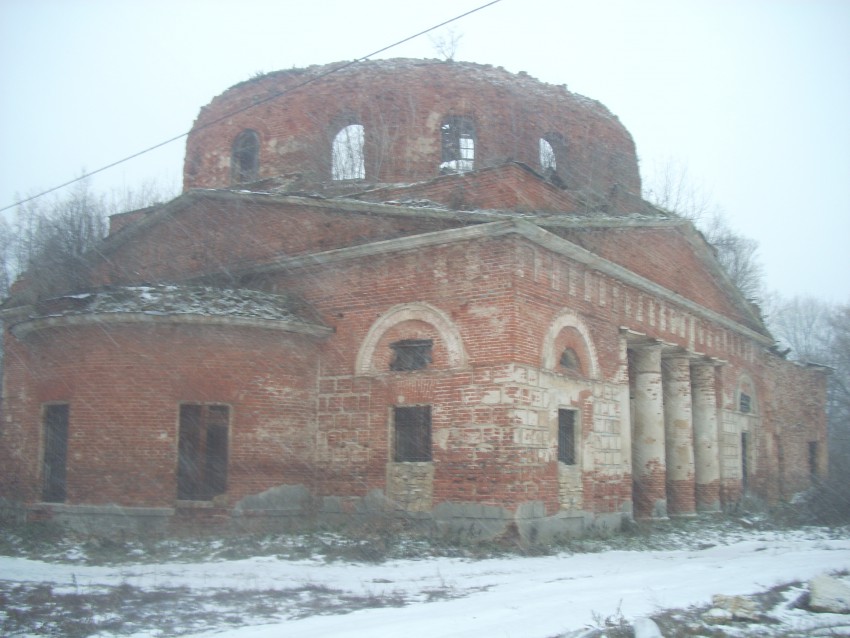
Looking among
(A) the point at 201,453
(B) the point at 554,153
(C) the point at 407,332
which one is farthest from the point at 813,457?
→ (A) the point at 201,453

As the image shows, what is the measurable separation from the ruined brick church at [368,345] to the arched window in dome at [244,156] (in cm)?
78

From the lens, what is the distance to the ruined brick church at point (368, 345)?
13.5 meters

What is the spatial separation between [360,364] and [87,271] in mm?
8285

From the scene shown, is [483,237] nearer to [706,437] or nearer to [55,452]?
[55,452]

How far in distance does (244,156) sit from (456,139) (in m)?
5.12

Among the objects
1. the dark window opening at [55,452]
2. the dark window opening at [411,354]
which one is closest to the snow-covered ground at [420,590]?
the dark window opening at [55,452]

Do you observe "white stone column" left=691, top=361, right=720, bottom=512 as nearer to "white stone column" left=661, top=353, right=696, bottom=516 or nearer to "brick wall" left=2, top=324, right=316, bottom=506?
"white stone column" left=661, top=353, right=696, bottom=516

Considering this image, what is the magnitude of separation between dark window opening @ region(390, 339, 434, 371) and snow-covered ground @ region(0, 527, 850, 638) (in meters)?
3.65

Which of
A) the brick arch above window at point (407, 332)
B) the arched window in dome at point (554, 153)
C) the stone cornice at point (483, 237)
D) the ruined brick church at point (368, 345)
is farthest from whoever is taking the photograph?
the arched window in dome at point (554, 153)

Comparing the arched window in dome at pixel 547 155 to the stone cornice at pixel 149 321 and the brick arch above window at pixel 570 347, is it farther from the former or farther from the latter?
the stone cornice at pixel 149 321

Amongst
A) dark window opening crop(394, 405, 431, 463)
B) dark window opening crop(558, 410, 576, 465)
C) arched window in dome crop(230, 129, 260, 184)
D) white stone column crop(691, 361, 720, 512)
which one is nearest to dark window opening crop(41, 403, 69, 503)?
dark window opening crop(394, 405, 431, 463)

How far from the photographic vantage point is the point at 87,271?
1933 cm

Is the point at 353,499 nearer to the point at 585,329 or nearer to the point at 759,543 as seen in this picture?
the point at 585,329

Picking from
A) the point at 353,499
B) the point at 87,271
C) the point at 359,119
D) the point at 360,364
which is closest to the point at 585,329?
the point at 360,364
